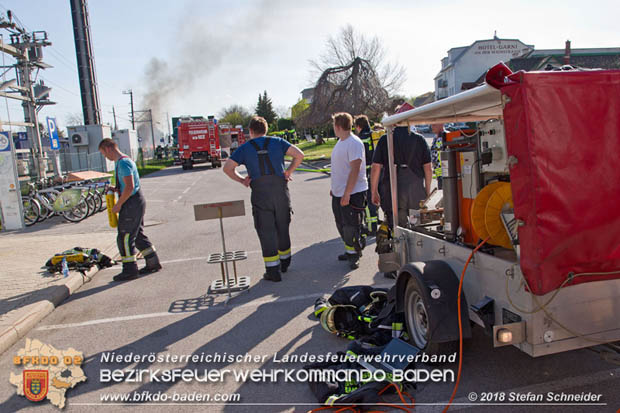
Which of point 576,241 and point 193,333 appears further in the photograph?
point 193,333

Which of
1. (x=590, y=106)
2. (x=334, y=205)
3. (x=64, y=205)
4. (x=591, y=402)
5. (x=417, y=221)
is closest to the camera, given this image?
(x=590, y=106)

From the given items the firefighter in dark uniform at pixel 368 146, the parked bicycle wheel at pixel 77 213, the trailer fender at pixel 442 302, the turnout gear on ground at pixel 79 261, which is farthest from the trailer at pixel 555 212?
the parked bicycle wheel at pixel 77 213

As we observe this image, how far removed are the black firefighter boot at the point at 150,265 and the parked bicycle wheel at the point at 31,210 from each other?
24.2 ft

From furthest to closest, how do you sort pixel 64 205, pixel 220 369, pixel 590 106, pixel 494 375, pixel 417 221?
pixel 64 205 → pixel 417 221 → pixel 220 369 → pixel 494 375 → pixel 590 106

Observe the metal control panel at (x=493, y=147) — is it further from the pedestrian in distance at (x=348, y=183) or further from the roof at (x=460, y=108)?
the pedestrian in distance at (x=348, y=183)

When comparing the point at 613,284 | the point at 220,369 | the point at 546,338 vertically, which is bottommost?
the point at 220,369

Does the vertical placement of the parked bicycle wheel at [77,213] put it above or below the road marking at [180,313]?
above

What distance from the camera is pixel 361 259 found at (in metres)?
6.83

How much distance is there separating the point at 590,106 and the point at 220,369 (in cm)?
322

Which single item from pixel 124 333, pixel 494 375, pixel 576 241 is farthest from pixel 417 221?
pixel 124 333

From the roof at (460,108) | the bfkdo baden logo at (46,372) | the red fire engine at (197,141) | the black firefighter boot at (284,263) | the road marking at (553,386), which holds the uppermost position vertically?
the red fire engine at (197,141)

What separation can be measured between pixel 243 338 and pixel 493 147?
2.79m

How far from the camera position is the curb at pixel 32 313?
475cm

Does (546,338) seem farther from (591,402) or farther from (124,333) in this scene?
(124,333)
